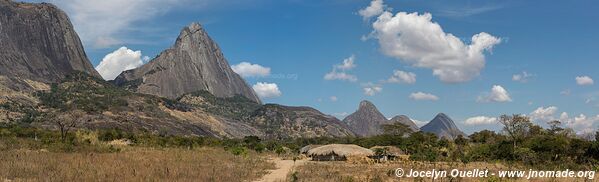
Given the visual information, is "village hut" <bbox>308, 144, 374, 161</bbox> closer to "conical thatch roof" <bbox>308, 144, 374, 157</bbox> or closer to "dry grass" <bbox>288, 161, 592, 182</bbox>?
"conical thatch roof" <bbox>308, 144, 374, 157</bbox>

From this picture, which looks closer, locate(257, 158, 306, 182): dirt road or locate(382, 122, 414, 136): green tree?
locate(257, 158, 306, 182): dirt road

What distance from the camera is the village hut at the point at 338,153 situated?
41.3 meters

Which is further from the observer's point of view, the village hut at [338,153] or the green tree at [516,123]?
the green tree at [516,123]

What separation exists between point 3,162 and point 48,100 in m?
187

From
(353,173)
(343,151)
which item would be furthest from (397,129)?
(353,173)

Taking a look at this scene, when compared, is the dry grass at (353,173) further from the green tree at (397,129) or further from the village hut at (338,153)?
the green tree at (397,129)

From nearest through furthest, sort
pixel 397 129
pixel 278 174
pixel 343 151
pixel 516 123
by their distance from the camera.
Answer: pixel 278 174 < pixel 343 151 < pixel 516 123 < pixel 397 129

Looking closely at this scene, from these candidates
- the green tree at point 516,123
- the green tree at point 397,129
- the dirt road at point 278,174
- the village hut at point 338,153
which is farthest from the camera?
the green tree at point 397,129

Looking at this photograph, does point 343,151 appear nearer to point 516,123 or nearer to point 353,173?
point 353,173

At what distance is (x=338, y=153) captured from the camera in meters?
41.9

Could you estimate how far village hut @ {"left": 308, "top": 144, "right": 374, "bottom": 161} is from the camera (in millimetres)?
41281

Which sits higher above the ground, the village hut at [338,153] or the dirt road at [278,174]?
the village hut at [338,153]

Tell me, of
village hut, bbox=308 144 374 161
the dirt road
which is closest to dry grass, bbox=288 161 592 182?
the dirt road

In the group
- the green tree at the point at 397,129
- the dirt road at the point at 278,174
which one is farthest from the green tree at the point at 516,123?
the dirt road at the point at 278,174
